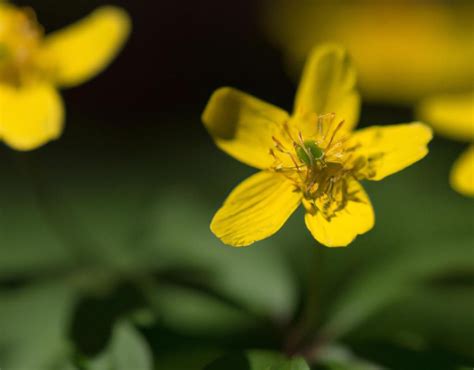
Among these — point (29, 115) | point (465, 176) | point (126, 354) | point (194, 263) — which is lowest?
point (194, 263)

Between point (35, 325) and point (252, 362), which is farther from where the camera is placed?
point (35, 325)

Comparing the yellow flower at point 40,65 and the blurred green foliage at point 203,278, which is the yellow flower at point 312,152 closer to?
the blurred green foliage at point 203,278

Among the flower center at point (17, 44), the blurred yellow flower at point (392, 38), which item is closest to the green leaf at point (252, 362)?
the flower center at point (17, 44)

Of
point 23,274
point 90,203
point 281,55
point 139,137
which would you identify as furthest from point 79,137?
point 23,274

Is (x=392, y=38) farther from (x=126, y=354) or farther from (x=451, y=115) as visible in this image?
(x=126, y=354)

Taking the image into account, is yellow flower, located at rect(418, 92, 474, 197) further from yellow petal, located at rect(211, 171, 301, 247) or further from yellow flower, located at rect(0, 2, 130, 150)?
yellow flower, located at rect(0, 2, 130, 150)

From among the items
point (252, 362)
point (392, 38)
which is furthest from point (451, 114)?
point (392, 38)

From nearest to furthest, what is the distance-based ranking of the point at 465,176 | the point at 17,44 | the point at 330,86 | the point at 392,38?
the point at 330,86 < the point at 465,176 < the point at 17,44 < the point at 392,38

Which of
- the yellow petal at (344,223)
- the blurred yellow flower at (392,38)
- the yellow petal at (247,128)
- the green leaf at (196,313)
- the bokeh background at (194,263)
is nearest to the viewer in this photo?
the yellow petal at (344,223)
